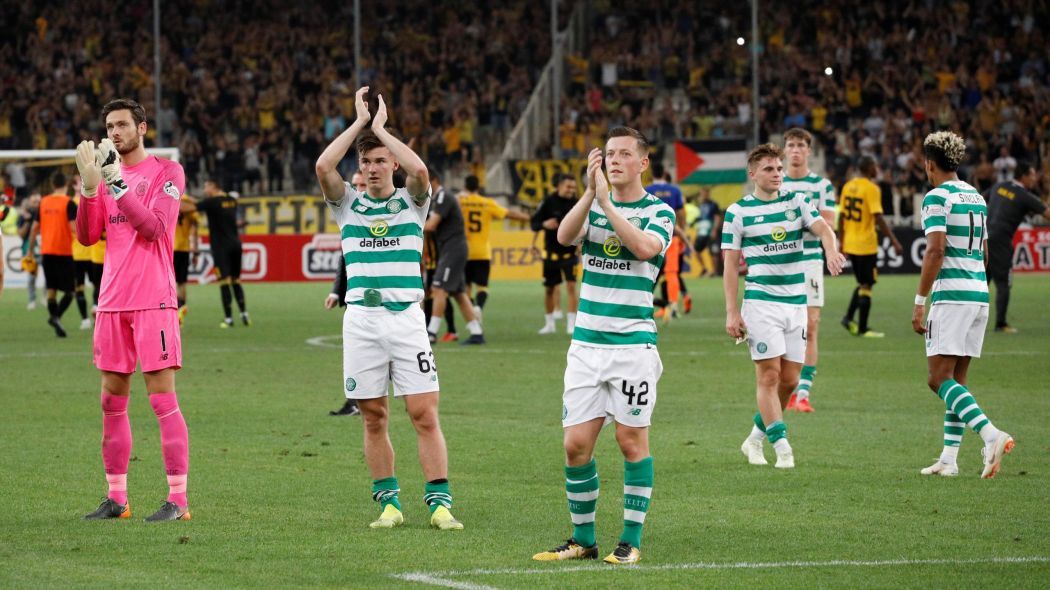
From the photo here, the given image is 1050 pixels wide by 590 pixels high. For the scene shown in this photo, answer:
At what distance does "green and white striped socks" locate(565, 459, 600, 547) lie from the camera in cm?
711

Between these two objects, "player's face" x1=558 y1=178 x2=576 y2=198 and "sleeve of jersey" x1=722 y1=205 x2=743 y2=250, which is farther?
"player's face" x1=558 y1=178 x2=576 y2=198

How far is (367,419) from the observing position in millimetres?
8156

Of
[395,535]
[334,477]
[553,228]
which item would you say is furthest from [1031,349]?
[395,535]

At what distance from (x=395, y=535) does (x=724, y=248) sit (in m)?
3.65

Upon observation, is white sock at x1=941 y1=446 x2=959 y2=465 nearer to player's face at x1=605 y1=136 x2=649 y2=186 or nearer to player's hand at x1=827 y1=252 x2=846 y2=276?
player's hand at x1=827 y1=252 x2=846 y2=276

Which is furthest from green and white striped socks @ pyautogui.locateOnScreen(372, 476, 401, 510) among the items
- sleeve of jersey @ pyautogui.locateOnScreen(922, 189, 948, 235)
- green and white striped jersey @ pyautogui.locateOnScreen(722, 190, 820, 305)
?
sleeve of jersey @ pyautogui.locateOnScreen(922, 189, 948, 235)

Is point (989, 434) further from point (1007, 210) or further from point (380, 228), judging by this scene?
point (1007, 210)

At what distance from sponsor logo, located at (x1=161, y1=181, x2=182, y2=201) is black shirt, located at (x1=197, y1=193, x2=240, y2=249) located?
1522 cm

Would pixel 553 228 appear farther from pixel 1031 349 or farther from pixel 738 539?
pixel 738 539

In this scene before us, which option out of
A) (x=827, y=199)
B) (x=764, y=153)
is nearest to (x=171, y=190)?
(x=764, y=153)

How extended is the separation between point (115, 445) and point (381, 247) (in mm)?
1763

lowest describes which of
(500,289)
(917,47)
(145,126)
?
(500,289)

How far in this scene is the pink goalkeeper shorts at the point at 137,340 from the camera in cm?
802

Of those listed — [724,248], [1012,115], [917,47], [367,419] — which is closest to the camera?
[367,419]
